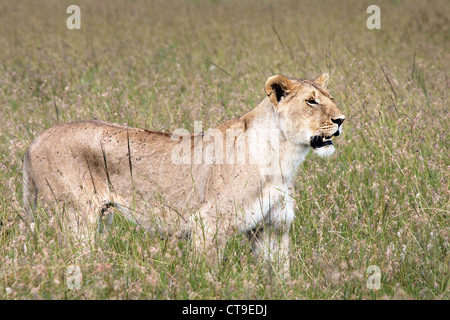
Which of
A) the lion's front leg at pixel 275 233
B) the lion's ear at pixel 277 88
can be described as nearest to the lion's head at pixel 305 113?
the lion's ear at pixel 277 88

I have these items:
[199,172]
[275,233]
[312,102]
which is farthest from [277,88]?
[275,233]

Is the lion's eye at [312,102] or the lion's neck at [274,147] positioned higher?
the lion's eye at [312,102]

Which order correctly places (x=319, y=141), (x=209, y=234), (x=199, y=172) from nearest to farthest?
(x=209, y=234) → (x=319, y=141) → (x=199, y=172)

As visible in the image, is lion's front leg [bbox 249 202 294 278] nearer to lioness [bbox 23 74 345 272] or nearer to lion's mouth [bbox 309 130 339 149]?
lioness [bbox 23 74 345 272]

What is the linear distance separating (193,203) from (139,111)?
209 centimetres

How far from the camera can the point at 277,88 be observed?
14.4 feet

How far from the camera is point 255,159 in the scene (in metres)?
4.34

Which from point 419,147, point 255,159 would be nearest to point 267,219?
point 255,159

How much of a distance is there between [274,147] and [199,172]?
1.97 feet

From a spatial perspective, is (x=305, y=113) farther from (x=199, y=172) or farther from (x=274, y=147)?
(x=199, y=172)

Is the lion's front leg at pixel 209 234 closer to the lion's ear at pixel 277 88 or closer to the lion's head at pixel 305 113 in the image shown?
the lion's head at pixel 305 113

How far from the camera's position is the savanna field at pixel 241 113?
146 inches

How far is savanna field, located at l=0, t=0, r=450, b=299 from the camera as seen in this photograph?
3.71 meters
